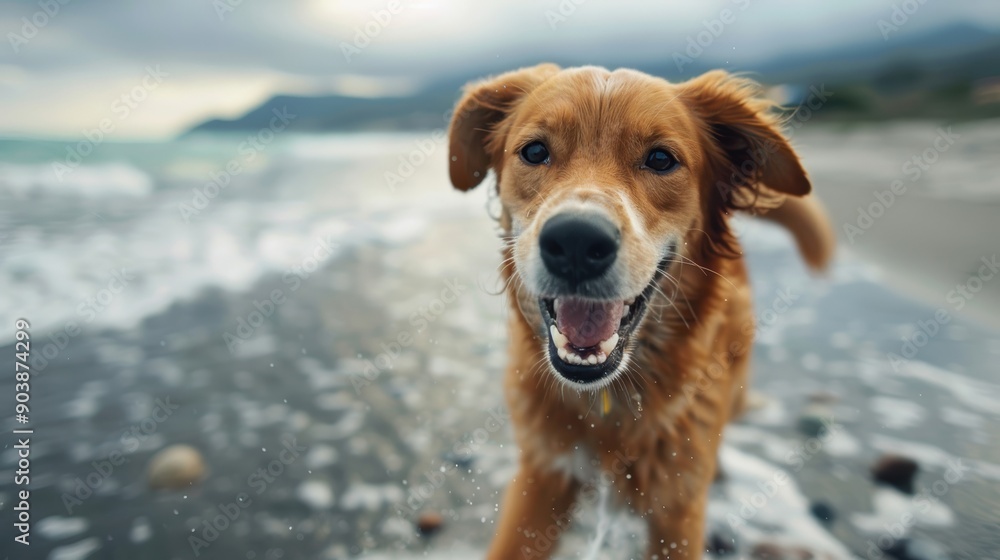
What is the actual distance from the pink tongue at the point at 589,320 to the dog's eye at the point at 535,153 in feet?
1.77

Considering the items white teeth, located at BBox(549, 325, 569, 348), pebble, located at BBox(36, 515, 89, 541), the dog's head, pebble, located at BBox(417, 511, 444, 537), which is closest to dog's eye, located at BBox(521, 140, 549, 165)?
the dog's head

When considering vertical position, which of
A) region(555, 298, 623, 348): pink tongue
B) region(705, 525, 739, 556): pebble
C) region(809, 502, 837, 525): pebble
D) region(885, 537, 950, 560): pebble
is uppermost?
region(555, 298, 623, 348): pink tongue

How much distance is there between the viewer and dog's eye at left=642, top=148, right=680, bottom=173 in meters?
2.03

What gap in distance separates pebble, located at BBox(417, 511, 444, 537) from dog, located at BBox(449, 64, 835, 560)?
1.12ft

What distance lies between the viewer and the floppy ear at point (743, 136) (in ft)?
7.38

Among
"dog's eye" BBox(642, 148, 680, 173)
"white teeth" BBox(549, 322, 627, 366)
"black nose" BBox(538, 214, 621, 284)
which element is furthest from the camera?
"dog's eye" BBox(642, 148, 680, 173)

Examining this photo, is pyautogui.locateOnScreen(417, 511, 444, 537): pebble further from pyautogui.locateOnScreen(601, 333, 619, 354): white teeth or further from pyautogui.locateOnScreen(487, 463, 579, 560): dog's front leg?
pyautogui.locateOnScreen(601, 333, 619, 354): white teeth

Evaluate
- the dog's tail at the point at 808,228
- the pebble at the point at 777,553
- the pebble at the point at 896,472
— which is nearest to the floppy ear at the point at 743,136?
the dog's tail at the point at 808,228

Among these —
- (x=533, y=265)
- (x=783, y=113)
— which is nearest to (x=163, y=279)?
(x=533, y=265)

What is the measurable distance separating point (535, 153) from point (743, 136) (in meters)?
0.88

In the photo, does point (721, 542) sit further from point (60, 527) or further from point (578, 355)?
point (60, 527)

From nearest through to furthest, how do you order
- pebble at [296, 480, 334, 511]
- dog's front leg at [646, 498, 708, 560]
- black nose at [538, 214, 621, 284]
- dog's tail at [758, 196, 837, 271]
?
black nose at [538, 214, 621, 284], dog's front leg at [646, 498, 708, 560], pebble at [296, 480, 334, 511], dog's tail at [758, 196, 837, 271]

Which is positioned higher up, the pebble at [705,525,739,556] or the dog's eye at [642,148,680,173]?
the dog's eye at [642,148,680,173]

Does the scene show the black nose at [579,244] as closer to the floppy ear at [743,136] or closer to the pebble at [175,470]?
the floppy ear at [743,136]
